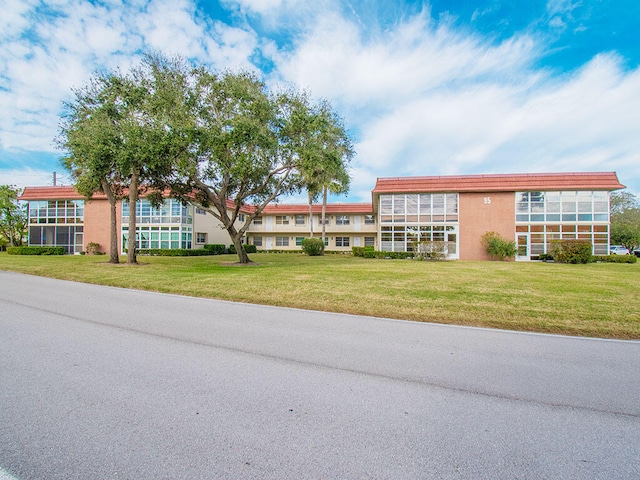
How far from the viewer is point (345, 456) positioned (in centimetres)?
248

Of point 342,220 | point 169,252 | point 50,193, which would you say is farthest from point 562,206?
point 50,193

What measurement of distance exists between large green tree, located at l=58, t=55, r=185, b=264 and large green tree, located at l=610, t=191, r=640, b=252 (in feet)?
200

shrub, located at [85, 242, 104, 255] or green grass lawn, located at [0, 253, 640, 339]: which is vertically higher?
shrub, located at [85, 242, 104, 255]

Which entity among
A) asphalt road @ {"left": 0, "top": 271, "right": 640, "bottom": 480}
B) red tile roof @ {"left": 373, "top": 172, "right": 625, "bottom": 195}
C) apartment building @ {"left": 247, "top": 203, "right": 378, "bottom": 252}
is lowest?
asphalt road @ {"left": 0, "top": 271, "right": 640, "bottom": 480}

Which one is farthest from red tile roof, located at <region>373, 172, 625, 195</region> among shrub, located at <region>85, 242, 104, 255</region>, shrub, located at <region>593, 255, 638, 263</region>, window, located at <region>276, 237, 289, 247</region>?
shrub, located at <region>85, 242, 104, 255</region>

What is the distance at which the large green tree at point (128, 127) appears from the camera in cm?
1552

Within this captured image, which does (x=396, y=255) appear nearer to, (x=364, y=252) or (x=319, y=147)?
(x=364, y=252)

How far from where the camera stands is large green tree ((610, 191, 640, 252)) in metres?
50.2

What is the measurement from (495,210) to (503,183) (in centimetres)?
235

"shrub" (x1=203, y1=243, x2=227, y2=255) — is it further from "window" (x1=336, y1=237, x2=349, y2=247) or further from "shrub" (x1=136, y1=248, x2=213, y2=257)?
"window" (x1=336, y1=237, x2=349, y2=247)

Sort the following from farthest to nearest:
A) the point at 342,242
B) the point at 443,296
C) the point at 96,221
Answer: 1. the point at 342,242
2. the point at 96,221
3. the point at 443,296

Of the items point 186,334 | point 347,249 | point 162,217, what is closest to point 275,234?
point 347,249

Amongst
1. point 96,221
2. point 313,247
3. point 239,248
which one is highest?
point 96,221

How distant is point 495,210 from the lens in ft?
97.7
